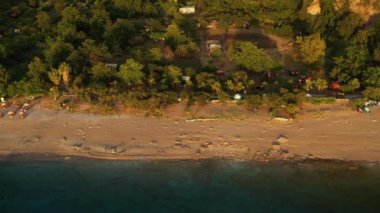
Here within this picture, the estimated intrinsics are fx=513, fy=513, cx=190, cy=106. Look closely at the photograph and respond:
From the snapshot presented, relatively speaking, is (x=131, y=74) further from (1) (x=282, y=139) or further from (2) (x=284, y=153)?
(2) (x=284, y=153)

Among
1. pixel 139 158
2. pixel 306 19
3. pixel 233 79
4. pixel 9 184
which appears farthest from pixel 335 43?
pixel 9 184

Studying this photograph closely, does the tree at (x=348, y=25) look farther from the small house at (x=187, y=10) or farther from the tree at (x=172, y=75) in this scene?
the tree at (x=172, y=75)

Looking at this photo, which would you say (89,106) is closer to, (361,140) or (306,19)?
(361,140)

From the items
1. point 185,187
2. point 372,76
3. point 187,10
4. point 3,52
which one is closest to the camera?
point 185,187

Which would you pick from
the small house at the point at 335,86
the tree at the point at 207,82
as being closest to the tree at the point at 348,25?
the small house at the point at 335,86

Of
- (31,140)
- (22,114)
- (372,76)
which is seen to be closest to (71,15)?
(22,114)

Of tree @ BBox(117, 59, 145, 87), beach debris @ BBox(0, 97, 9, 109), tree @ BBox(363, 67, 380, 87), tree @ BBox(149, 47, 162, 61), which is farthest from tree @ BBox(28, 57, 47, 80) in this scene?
tree @ BBox(363, 67, 380, 87)
